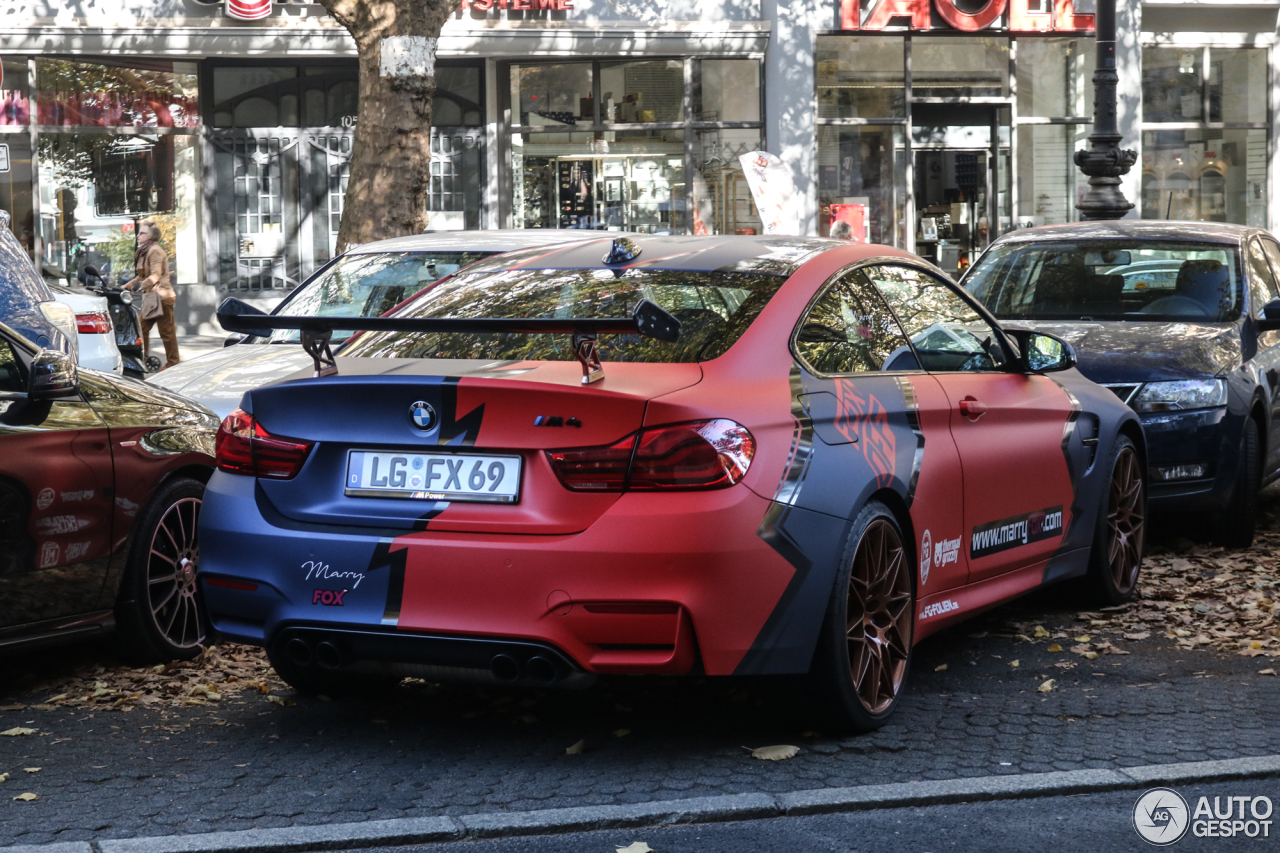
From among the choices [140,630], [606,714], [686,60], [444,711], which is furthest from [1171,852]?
[686,60]

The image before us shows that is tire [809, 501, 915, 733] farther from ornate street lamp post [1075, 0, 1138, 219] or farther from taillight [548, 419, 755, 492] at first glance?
ornate street lamp post [1075, 0, 1138, 219]

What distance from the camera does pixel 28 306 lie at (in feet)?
27.9

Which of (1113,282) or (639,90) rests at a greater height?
(639,90)

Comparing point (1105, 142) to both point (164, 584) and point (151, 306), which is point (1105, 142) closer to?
point (151, 306)

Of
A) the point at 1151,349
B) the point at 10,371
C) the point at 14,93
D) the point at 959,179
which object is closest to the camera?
the point at 10,371

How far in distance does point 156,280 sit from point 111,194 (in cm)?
418

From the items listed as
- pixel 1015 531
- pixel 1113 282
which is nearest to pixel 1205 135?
pixel 1113 282

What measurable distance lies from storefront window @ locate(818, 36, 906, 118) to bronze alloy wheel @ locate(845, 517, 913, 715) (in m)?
18.7

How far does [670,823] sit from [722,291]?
1711mm

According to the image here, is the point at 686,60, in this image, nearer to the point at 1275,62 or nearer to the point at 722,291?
the point at 1275,62

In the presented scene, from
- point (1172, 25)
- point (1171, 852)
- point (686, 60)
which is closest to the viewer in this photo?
point (1171, 852)

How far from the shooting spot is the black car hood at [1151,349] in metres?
8.08

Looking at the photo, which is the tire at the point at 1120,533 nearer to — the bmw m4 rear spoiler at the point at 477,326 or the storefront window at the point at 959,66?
the bmw m4 rear spoiler at the point at 477,326

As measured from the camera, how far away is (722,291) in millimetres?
4996
